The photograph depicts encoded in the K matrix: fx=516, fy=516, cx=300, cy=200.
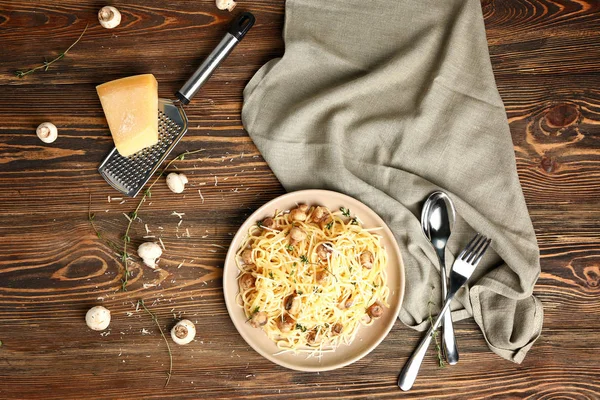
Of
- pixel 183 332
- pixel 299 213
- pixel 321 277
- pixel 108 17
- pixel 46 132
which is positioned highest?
pixel 108 17

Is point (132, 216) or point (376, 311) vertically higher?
point (132, 216)

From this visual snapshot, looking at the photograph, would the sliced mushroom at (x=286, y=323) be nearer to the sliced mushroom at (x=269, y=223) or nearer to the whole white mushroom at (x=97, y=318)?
the sliced mushroom at (x=269, y=223)

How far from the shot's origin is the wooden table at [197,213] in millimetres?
3006

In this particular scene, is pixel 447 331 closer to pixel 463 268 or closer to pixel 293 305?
pixel 463 268

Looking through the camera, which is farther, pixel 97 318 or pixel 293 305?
pixel 97 318

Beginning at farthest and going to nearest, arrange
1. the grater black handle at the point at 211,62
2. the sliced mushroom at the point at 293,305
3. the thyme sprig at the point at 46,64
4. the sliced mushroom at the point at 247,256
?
1. the thyme sprig at the point at 46,64
2. the grater black handle at the point at 211,62
3. the sliced mushroom at the point at 247,256
4. the sliced mushroom at the point at 293,305

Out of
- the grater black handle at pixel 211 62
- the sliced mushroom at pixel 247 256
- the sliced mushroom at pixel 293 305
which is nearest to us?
the sliced mushroom at pixel 293 305

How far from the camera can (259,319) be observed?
275 centimetres

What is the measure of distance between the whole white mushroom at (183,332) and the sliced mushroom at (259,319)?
39 centimetres

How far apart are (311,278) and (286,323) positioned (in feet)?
0.91

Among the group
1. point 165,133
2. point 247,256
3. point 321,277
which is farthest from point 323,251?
point 165,133

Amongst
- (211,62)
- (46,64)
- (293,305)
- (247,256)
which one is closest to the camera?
(293,305)

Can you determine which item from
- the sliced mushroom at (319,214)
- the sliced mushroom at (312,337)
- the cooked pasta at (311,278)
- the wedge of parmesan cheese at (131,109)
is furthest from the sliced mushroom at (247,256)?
the wedge of parmesan cheese at (131,109)

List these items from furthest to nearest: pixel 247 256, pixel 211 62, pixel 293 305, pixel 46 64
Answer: pixel 46 64, pixel 211 62, pixel 247 256, pixel 293 305
